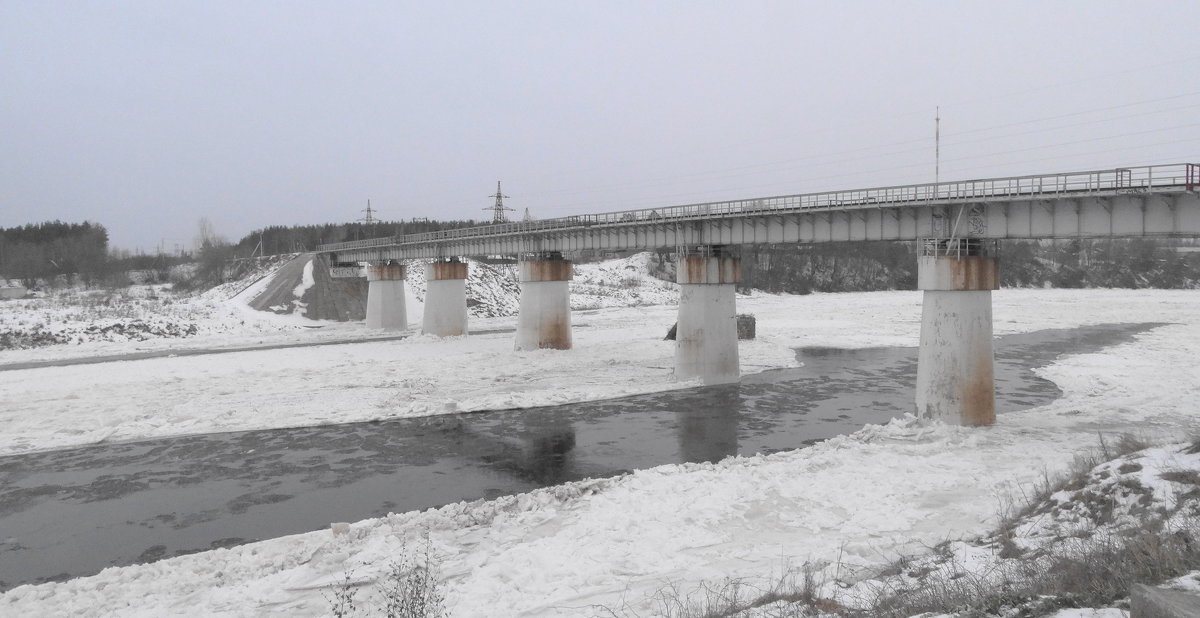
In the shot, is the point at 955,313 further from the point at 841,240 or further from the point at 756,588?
the point at 756,588

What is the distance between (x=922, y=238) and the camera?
1082 inches

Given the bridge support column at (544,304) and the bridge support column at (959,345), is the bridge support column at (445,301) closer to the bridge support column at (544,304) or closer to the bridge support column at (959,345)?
the bridge support column at (544,304)

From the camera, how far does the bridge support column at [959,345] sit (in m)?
25.1

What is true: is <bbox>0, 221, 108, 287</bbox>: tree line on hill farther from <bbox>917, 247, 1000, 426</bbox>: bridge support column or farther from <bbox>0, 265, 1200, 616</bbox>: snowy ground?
<bbox>917, 247, 1000, 426</bbox>: bridge support column

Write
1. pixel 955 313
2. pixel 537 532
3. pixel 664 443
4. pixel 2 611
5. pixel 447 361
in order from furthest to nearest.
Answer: pixel 447 361
pixel 955 313
pixel 664 443
pixel 537 532
pixel 2 611

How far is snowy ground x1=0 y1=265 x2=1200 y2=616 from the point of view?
1253 centimetres

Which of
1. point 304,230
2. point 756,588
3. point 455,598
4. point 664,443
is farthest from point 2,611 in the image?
point 304,230

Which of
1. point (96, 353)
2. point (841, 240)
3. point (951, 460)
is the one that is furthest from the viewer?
point (96, 353)

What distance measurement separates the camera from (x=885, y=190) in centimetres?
2859

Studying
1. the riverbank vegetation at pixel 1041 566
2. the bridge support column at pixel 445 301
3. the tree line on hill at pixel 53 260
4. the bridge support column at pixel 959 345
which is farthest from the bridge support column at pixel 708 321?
the tree line on hill at pixel 53 260

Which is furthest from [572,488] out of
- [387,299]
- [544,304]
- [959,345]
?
[387,299]

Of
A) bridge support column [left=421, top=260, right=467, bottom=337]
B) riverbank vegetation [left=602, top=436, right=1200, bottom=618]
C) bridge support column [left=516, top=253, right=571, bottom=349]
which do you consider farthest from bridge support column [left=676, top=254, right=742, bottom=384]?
bridge support column [left=421, top=260, right=467, bottom=337]

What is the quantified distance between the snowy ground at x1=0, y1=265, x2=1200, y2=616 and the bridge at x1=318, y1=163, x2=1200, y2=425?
235cm

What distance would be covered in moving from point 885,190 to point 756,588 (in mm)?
21348
